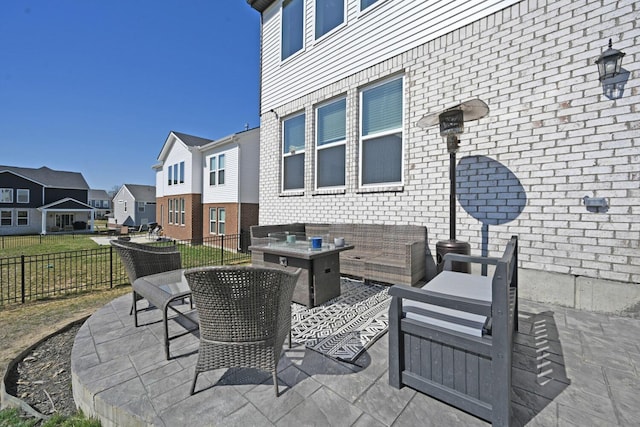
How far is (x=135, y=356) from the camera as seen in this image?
2367mm

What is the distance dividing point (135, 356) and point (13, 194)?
115 feet

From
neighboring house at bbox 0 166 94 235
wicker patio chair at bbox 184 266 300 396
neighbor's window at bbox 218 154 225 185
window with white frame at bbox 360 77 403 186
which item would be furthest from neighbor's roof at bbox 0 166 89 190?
wicker patio chair at bbox 184 266 300 396

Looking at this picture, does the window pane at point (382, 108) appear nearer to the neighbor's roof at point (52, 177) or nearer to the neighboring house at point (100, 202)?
the neighbor's roof at point (52, 177)

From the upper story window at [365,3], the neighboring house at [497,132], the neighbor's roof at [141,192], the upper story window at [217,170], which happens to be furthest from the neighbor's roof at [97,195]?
the upper story window at [365,3]

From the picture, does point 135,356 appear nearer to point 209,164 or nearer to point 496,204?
point 496,204

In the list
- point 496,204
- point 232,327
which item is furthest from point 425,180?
point 232,327

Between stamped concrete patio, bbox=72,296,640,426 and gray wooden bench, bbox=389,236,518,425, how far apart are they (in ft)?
0.41

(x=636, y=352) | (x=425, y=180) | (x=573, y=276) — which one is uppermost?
(x=425, y=180)

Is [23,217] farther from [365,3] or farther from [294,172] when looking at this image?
[365,3]

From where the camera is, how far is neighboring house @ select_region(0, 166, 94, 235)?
A: 2405 cm

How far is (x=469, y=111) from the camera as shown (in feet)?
12.2

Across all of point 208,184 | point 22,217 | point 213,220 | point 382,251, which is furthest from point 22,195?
point 382,251

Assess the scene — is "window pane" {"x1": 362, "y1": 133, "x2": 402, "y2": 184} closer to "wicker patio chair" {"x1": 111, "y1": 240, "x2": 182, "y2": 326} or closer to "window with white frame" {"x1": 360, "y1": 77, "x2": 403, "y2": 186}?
"window with white frame" {"x1": 360, "y1": 77, "x2": 403, "y2": 186}

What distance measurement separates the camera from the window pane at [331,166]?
20.0 feet
